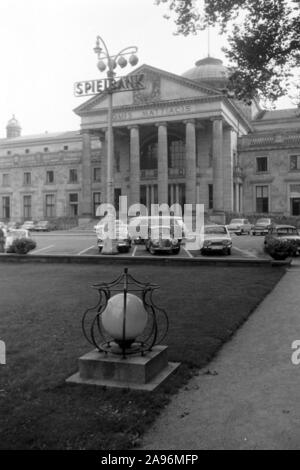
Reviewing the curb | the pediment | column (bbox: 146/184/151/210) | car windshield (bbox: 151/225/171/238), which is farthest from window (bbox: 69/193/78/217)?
the curb

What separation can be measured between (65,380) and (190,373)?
174 centimetres

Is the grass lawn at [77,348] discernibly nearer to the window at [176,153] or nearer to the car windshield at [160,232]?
the car windshield at [160,232]

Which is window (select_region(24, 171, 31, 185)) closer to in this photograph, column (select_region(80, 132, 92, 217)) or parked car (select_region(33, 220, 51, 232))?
parked car (select_region(33, 220, 51, 232))

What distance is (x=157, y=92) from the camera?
56969 millimetres

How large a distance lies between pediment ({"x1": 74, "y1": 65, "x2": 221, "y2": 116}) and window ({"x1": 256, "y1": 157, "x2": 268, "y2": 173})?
12.3 metres

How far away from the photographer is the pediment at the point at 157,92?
55031 millimetres

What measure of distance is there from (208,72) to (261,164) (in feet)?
68.7

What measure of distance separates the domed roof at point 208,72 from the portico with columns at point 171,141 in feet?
33.9

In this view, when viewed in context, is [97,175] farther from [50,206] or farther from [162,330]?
[162,330]

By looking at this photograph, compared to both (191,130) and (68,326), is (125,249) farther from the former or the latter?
(191,130)

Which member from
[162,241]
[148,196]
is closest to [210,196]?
[148,196]

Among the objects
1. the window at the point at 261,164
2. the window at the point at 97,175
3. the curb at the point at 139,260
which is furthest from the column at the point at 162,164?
the curb at the point at 139,260

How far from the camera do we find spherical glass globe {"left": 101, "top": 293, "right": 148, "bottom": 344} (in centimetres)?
596

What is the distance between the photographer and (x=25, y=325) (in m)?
9.11
